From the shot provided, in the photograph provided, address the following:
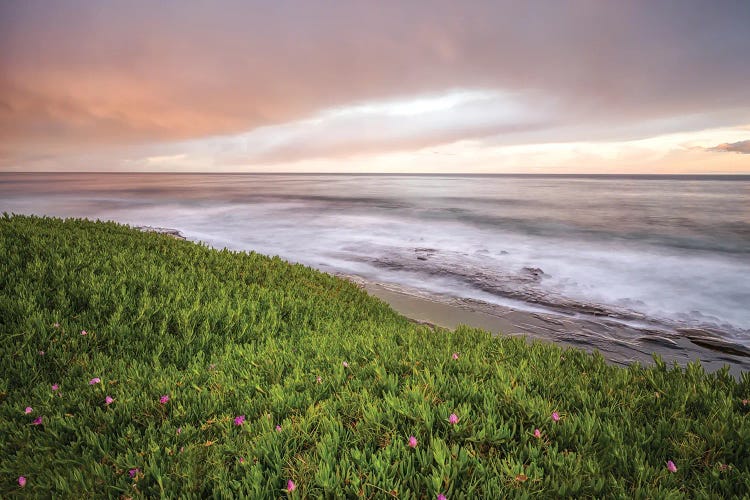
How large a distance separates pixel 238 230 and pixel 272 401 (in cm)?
2346

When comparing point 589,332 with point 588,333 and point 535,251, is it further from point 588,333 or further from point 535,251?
point 535,251

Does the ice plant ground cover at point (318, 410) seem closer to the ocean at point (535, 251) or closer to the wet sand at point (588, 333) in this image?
the wet sand at point (588, 333)

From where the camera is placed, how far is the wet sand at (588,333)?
730cm

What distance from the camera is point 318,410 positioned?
3166mm

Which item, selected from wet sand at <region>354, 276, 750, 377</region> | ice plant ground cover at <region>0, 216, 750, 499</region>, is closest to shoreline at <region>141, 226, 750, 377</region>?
wet sand at <region>354, 276, 750, 377</region>

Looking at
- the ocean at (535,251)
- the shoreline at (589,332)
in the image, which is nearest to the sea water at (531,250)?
the ocean at (535,251)

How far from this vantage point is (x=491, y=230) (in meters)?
25.2

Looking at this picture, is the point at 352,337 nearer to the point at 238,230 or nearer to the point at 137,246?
the point at 137,246

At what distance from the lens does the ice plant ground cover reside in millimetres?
2479

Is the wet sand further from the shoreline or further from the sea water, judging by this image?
the sea water

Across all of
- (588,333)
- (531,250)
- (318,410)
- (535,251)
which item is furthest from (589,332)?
(531,250)

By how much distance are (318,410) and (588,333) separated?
6.98m

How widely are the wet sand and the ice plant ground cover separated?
10.5 ft

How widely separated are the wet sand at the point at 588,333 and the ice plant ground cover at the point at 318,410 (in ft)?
10.5
